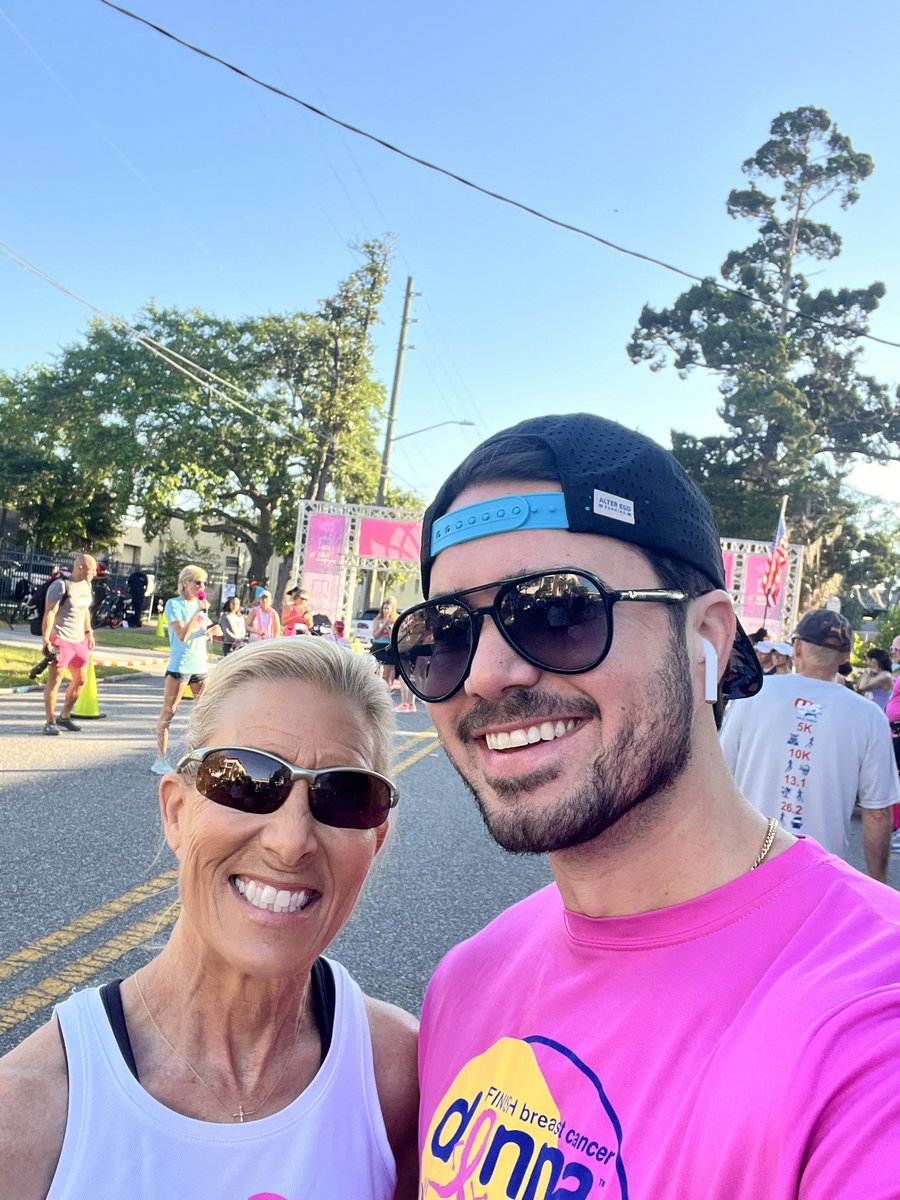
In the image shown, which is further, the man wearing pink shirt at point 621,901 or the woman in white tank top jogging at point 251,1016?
the woman in white tank top jogging at point 251,1016

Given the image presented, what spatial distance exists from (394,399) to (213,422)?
8624mm

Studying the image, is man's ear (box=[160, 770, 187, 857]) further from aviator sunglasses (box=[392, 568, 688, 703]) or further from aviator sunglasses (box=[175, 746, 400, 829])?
aviator sunglasses (box=[392, 568, 688, 703])

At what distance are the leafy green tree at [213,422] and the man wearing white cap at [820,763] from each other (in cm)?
2893

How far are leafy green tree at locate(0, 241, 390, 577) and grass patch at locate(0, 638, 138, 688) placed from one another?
59.3ft

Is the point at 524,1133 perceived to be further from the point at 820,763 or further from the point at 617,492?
the point at 820,763

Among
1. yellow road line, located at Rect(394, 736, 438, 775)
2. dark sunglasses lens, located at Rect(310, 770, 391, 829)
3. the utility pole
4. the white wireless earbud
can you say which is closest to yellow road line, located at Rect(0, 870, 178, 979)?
dark sunglasses lens, located at Rect(310, 770, 391, 829)

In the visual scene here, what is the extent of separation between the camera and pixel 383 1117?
5.24 ft

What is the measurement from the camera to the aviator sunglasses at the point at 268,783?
5.39 ft

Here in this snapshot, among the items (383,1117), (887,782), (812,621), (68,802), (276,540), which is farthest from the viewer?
(276,540)

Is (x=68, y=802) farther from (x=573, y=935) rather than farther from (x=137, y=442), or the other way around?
(x=137, y=442)

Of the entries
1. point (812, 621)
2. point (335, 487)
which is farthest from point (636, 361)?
point (812, 621)

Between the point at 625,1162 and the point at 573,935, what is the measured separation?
0.37 metres

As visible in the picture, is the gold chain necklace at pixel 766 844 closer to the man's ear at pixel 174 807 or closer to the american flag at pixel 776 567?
the man's ear at pixel 174 807

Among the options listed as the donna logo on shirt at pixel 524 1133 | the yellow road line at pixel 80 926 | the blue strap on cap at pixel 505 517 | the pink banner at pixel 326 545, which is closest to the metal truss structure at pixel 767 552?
the pink banner at pixel 326 545
